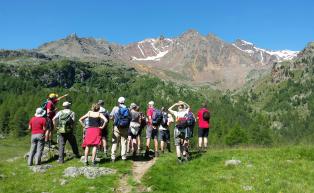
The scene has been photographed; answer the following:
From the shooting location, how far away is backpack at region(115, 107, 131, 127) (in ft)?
85.5

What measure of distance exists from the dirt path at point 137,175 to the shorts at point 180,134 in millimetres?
2264

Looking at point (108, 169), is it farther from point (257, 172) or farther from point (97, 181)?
point (257, 172)

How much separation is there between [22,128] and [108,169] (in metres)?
146

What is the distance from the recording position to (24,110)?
171250 mm

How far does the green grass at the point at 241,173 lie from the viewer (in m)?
19.2

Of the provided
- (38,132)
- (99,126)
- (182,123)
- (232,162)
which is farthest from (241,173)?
(38,132)

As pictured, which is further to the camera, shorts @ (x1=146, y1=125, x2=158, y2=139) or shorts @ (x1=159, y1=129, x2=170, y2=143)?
shorts @ (x1=159, y1=129, x2=170, y2=143)

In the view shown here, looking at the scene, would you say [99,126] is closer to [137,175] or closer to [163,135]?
[137,175]

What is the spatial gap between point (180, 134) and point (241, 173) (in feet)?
16.6

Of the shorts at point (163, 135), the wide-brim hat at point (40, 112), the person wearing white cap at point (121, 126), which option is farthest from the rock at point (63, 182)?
the shorts at point (163, 135)

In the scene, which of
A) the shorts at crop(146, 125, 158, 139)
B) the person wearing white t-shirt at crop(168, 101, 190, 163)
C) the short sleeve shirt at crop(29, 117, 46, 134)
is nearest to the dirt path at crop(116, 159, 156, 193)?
the person wearing white t-shirt at crop(168, 101, 190, 163)

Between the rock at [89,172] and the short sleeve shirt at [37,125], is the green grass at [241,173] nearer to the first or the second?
the rock at [89,172]

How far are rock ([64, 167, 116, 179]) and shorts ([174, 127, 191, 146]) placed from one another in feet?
14.3

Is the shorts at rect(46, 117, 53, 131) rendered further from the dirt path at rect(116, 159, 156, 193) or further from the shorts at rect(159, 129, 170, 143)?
the shorts at rect(159, 129, 170, 143)
